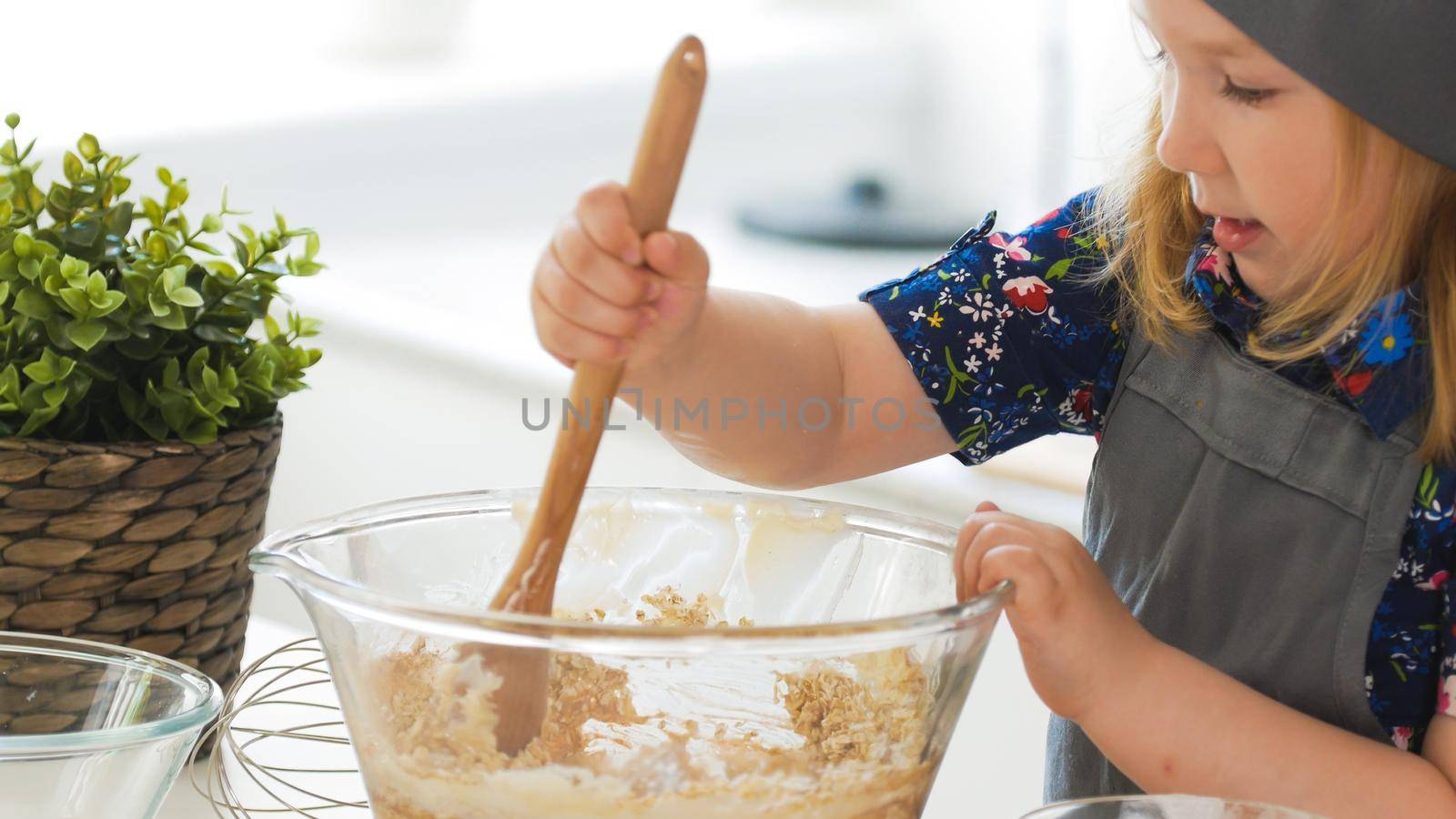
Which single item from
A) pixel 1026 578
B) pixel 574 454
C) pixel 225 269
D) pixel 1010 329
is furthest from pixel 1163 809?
pixel 225 269

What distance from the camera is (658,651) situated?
1.47 feet

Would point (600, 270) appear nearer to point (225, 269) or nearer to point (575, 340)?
point (575, 340)

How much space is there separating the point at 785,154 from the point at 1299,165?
1.30 m

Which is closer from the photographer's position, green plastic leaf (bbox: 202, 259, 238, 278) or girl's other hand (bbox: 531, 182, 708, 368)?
girl's other hand (bbox: 531, 182, 708, 368)

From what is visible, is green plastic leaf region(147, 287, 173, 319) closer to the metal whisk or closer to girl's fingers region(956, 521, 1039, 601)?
the metal whisk

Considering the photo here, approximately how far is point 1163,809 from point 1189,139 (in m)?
0.31

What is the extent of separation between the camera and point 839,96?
1858 millimetres

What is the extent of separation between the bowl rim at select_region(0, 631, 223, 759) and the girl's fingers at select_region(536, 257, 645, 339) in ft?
0.68

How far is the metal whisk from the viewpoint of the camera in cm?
64

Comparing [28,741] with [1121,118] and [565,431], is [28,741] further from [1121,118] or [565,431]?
[1121,118]

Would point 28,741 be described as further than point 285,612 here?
No

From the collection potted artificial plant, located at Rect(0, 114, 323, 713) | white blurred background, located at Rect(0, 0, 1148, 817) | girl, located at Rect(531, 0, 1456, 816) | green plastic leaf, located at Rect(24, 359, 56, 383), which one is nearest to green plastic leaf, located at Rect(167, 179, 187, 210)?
potted artificial plant, located at Rect(0, 114, 323, 713)

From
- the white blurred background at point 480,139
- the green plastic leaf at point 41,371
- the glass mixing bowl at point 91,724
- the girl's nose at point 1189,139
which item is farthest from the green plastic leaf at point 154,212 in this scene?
the white blurred background at point 480,139

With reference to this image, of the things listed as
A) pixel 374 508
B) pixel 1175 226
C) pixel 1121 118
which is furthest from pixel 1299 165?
pixel 374 508
